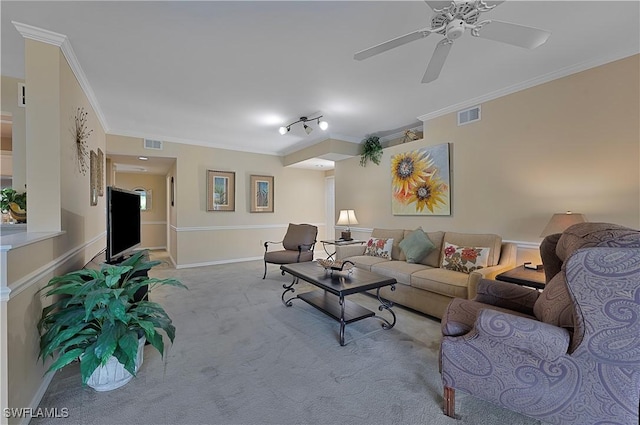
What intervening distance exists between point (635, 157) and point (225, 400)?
3847 mm

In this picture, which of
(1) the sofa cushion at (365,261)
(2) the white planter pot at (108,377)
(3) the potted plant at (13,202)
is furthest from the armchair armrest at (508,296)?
(3) the potted plant at (13,202)

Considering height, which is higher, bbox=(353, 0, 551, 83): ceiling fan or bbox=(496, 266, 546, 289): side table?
bbox=(353, 0, 551, 83): ceiling fan

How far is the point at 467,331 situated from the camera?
1.64 metres

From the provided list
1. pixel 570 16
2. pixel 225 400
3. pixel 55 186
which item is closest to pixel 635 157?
pixel 570 16

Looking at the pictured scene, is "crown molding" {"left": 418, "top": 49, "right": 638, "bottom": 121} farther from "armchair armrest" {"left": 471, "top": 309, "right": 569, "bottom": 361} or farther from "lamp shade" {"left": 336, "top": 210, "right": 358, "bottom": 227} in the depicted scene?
"armchair armrest" {"left": 471, "top": 309, "right": 569, "bottom": 361}

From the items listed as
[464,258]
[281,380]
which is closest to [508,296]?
[464,258]

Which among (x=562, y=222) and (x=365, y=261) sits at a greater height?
(x=562, y=222)

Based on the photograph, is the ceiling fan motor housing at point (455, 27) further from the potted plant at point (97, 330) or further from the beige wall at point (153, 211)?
the beige wall at point (153, 211)

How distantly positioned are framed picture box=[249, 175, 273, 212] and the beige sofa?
3.25 metres

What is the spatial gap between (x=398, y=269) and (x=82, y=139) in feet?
12.6

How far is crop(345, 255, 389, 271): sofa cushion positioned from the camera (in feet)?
12.0

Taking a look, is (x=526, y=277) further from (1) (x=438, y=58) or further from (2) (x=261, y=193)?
(2) (x=261, y=193)

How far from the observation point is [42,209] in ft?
6.99

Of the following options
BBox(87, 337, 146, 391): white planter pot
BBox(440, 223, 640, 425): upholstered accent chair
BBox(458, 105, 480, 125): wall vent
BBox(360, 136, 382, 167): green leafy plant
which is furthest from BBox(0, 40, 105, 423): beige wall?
BBox(458, 105, 480, 125): wall vent
